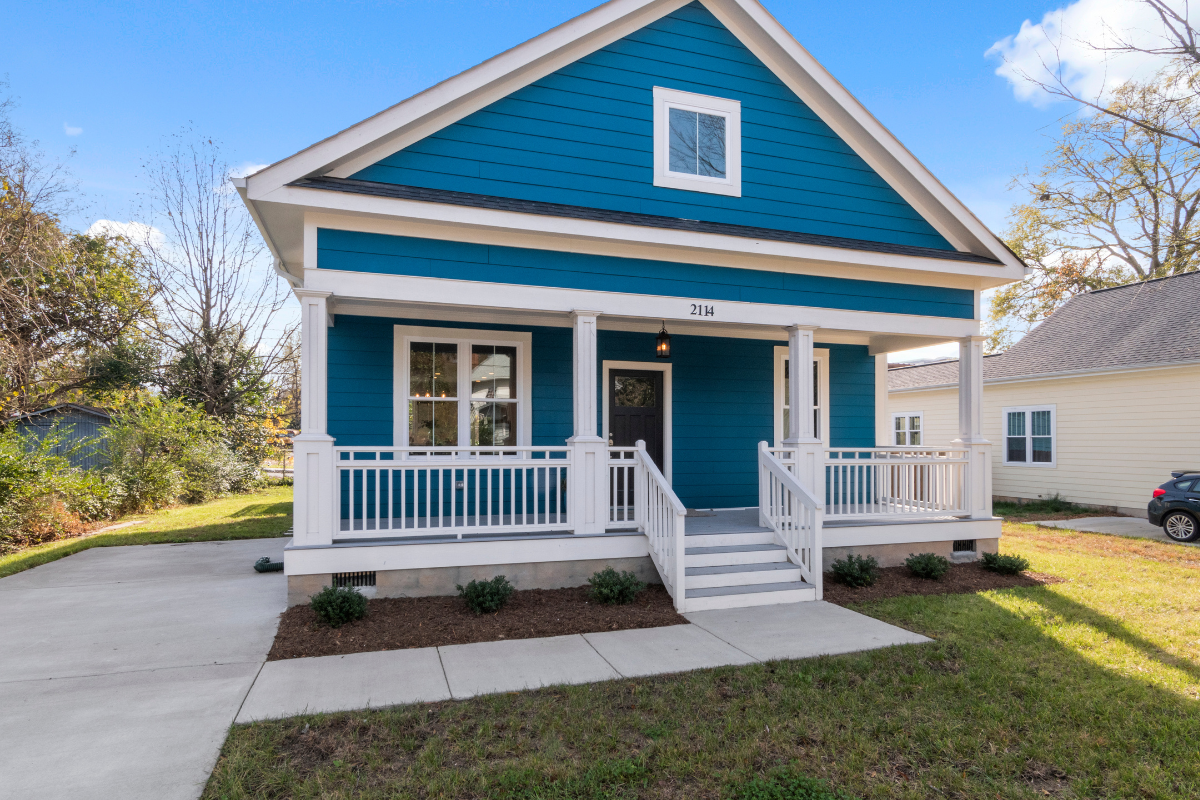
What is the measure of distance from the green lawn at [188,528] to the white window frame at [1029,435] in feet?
55.0

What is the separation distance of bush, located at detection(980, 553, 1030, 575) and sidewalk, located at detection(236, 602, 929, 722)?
112 inches

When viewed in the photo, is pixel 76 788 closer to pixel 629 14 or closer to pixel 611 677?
pixel 611 677

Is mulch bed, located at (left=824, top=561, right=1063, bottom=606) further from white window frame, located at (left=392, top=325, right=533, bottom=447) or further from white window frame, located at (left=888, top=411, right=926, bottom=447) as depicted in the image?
white window frame, located at (left=888, top=411, right=926, bottom=447)

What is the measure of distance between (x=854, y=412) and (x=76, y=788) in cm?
1002

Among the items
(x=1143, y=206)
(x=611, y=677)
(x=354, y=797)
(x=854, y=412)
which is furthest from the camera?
(x=1143, y=206)

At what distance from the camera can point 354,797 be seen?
2.95m

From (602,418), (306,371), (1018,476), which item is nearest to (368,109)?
(306,371)

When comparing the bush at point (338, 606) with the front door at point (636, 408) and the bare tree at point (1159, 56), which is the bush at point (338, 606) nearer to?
the front door at point (636, 408)

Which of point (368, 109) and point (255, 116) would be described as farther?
point (255, 116)

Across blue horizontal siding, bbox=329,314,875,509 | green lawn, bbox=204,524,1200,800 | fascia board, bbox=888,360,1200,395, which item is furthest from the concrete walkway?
green lawn, bbox=204,524,1200,800

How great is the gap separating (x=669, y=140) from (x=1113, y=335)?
43.7ft

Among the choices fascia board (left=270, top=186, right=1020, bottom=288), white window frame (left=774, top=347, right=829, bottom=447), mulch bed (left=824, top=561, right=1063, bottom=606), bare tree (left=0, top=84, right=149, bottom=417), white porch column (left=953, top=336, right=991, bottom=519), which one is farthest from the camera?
bare tree (left=0, top=84, right=149, bottom=417)

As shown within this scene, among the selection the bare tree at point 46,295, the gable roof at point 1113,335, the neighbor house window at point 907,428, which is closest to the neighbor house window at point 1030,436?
the gable roof at point 1113,335

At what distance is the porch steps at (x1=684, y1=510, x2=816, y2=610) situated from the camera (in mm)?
6352
